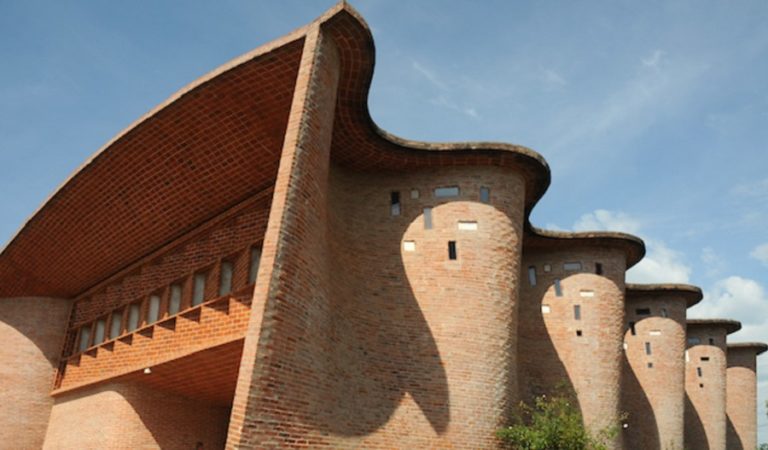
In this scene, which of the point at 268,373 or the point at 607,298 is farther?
the point at 607,298

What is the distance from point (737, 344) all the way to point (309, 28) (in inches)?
1226

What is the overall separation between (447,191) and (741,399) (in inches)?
1025

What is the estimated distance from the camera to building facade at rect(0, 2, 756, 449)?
10023 millimetres

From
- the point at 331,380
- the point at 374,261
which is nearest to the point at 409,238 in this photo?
the point at 374,261

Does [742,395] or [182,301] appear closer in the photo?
[182,301]

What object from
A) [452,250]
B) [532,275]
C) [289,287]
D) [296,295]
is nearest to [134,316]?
[296,295]

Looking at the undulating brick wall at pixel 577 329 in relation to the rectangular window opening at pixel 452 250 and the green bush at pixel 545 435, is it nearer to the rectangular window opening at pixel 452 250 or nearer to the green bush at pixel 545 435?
the green bush at pixel 545 435

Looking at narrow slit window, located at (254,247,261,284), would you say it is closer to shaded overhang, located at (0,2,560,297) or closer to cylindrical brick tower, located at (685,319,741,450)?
shaded overhang, located at (0,2,560,297)

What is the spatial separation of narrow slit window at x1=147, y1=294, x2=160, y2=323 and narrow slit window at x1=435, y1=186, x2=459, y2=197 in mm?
7438

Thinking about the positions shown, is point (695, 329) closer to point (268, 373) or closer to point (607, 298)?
point (607, 298)

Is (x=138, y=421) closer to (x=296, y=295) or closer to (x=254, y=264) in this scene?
(x=254, y=264)

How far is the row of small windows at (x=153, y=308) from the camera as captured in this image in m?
12.8

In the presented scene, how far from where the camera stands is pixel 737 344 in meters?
32.0

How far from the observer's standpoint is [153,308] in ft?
48.5
